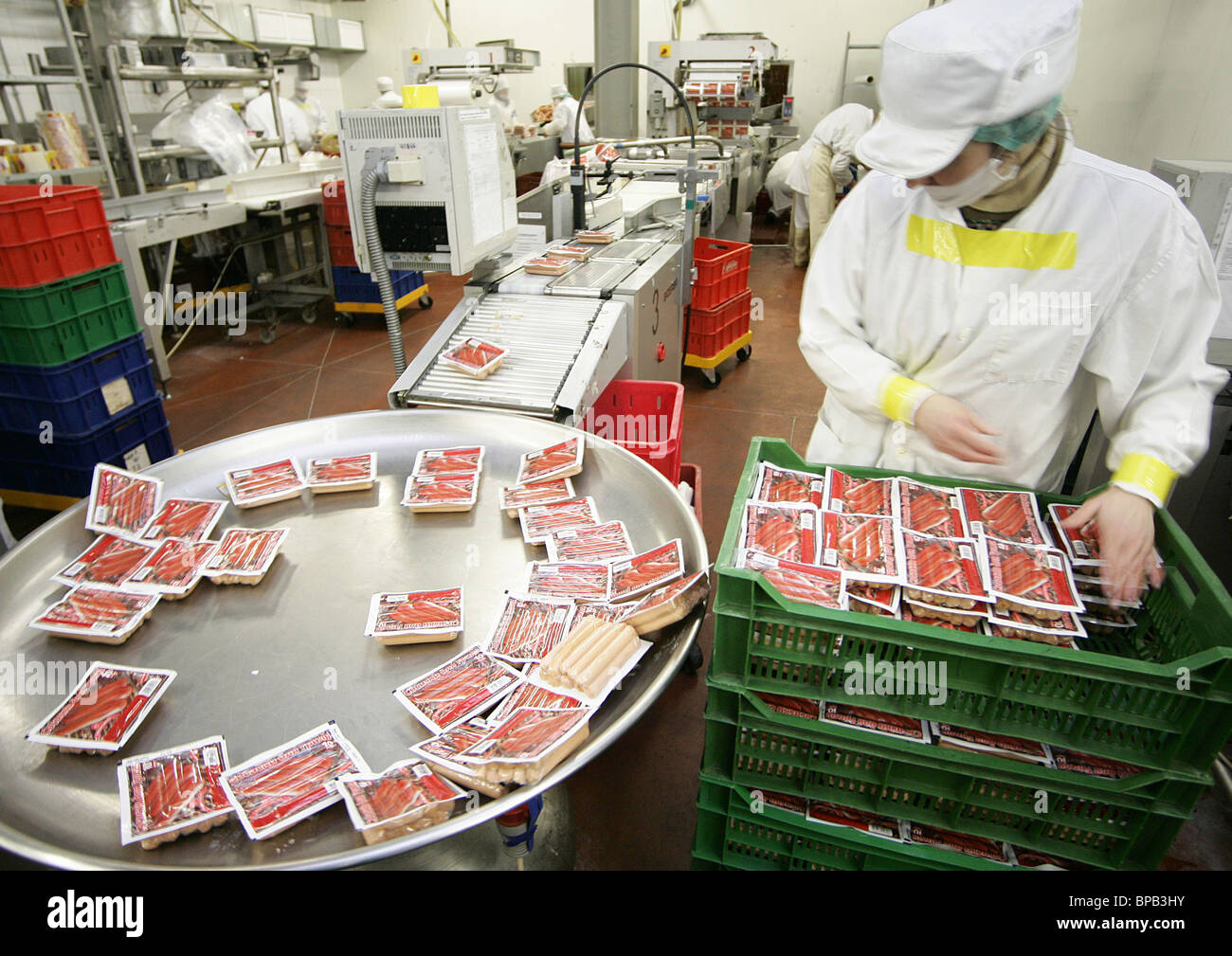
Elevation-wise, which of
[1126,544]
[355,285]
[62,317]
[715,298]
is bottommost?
[355,285]

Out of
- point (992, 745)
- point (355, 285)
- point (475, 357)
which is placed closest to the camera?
point (992, 745)

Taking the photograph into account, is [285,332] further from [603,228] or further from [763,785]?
[763,785]

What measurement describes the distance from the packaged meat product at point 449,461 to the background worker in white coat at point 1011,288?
0.87 m

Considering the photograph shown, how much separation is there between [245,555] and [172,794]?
1.85 feet

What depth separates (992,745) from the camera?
3.28 feet

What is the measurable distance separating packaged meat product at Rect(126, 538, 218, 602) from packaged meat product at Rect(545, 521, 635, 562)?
725 millimetres

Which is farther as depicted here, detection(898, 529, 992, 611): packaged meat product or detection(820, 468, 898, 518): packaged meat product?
detection(820, 468, 898, 518): packaged meat product

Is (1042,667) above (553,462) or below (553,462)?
above

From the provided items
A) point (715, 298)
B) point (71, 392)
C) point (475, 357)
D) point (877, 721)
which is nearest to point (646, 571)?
point (877, 721)

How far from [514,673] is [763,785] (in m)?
0.45

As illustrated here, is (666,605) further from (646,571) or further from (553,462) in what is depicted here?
(553,462)

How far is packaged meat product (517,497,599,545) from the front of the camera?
158 cm

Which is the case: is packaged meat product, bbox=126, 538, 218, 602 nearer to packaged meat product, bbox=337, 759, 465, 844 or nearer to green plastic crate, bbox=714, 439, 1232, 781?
packaged meat product, bbox=337, 759, 465, 844

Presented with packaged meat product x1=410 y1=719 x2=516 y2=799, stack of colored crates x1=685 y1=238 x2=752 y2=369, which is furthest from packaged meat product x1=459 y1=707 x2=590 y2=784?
stack of colored crates x1=685 y1=238 x2=752 y2=369
